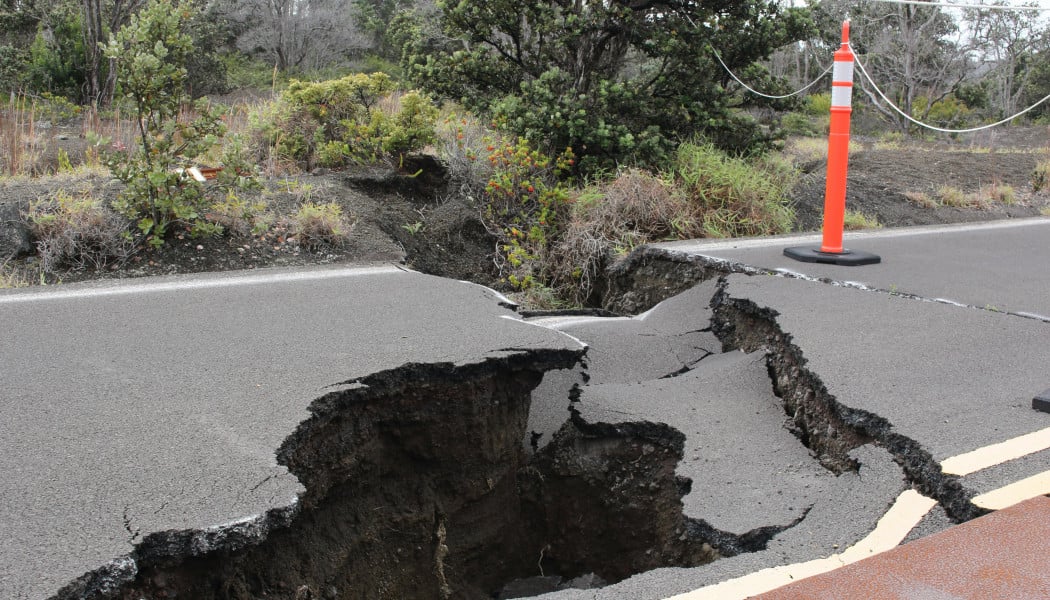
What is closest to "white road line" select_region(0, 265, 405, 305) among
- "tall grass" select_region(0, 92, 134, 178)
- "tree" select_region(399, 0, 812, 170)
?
"tall grass" select_region(0, 92, 134, 178)

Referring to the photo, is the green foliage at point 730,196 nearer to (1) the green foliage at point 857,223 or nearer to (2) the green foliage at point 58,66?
(1) the green foliage at point 857,223

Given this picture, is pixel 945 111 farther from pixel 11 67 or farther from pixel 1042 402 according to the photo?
pixel 1042 402

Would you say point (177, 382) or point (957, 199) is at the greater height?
point (957, 199)

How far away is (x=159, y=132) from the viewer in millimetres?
6789

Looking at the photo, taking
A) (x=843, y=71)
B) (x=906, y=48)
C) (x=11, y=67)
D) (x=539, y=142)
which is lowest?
(x=539, y=142)

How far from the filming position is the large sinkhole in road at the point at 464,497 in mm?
3418

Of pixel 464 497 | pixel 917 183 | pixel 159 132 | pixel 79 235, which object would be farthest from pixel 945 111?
pixel 464 497

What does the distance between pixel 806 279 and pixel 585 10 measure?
4.76m

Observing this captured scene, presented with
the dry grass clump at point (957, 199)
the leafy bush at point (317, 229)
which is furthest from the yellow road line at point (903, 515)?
the dry grass clump at point (957, 199)

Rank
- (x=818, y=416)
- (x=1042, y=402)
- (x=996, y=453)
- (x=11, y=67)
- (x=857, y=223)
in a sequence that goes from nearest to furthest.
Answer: (x=996, y=453) → (x=1042, y=402) → (x=818, y=416) → (x=857, y=223) → (x=11, y=67)

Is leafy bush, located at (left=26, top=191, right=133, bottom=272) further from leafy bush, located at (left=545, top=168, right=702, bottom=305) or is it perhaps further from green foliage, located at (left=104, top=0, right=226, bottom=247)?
leafy bush, located at (left=545, top=168, right=702, bottom=305)

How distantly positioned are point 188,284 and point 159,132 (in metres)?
1.94

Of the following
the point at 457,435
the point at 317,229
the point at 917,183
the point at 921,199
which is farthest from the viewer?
the point at 917,183

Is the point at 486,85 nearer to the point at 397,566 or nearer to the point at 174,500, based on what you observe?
the point at 397,566
